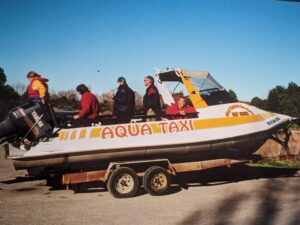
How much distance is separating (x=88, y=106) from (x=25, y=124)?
1544mm

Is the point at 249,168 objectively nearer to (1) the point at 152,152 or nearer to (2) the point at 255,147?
(2) the point at 255,147

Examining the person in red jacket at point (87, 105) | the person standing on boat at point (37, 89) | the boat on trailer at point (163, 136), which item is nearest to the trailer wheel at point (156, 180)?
the boat on trailer at point (163, 136)

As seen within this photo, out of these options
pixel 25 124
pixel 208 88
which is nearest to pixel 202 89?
pixel 208 88

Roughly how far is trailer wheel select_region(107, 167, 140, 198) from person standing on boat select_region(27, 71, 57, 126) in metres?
1.90

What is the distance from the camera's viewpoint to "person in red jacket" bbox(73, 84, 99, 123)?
25.1 feet

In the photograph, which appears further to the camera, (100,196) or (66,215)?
(100,196)

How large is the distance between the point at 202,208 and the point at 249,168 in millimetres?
5771

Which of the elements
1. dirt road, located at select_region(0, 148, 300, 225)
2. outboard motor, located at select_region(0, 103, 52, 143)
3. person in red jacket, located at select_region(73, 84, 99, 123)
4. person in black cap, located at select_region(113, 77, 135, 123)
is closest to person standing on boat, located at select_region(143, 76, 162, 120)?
person in black cap, located at select_region(113, 77, 135, 123)

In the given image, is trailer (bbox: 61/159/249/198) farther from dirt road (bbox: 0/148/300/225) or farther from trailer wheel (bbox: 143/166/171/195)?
dirt road (bbox: 0/148/300/225)

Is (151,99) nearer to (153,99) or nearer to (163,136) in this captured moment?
(153,99)

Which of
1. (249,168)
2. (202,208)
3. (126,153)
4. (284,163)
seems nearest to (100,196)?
(126,153)

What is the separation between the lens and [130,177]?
24.3ft

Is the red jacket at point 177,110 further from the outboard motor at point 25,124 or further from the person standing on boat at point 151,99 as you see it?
the outboard motor at point 25,124

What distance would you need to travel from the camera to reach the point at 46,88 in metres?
7.48
